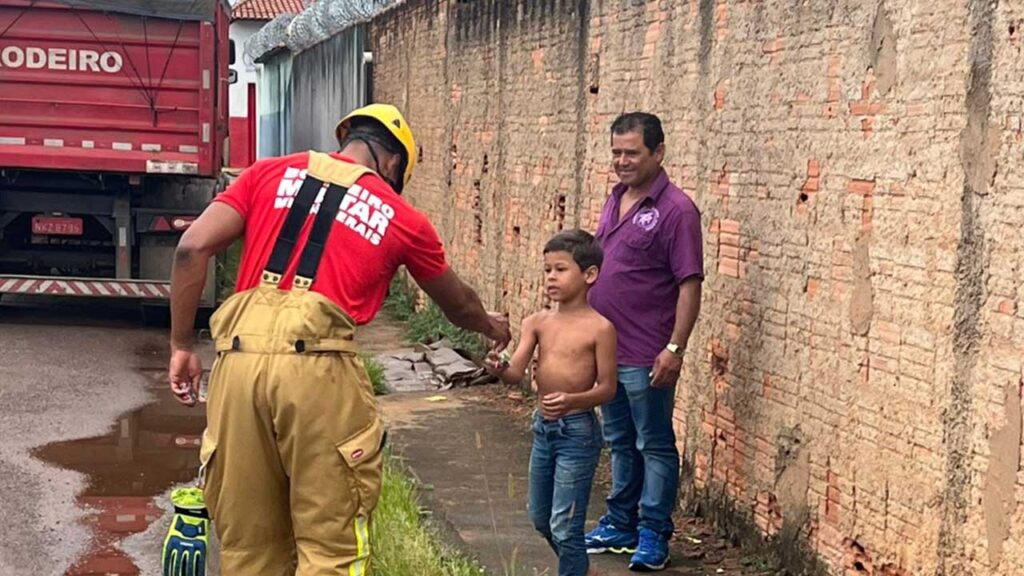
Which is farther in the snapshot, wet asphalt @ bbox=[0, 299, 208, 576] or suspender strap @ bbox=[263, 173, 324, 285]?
wet asphalt @ bbox=[0, 299, 208, 576]

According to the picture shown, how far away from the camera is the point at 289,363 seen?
4387mm

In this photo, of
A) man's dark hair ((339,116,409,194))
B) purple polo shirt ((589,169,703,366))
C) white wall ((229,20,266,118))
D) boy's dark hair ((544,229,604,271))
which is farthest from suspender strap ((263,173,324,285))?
white wall ((229,20,266,118))

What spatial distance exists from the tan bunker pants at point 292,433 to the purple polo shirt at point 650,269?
168 cm

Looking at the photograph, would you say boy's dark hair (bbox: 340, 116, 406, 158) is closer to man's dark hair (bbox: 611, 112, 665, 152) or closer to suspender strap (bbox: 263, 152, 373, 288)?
suspender strap (bbox: 263, 152, 373, 288)

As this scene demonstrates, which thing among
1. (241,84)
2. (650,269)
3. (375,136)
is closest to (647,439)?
(650,269)

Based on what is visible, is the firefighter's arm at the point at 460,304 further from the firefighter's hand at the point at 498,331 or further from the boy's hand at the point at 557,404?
the boy's hand at the point at 557,404

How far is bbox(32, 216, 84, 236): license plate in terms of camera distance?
12.8m

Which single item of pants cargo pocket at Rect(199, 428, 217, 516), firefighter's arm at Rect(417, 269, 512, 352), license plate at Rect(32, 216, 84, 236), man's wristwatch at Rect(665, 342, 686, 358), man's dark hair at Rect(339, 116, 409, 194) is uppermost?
man's dark hair at Rect(339, 116, 409, 194)

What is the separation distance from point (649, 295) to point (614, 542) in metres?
1.08

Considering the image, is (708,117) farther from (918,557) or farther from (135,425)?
(135,425)

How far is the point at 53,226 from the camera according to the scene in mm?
12836

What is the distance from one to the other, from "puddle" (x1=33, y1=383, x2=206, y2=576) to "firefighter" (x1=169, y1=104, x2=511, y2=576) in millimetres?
1864

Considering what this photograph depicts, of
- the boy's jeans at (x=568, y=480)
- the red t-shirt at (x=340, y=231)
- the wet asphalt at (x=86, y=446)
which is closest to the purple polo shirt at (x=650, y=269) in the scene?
the boy's jeans at (x=568, y=480)

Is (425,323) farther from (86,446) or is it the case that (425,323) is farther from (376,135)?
(376,135)
